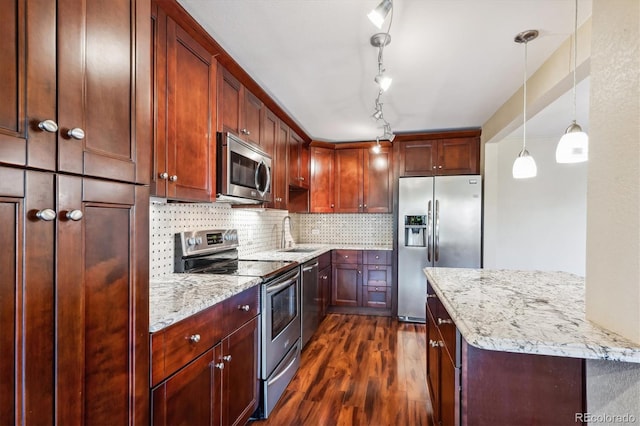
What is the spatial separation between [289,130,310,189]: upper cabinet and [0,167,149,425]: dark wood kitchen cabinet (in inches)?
101

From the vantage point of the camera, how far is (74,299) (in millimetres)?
806

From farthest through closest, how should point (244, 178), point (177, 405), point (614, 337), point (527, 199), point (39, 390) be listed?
point (527, 199)
point (244, 178)
point (177, 405)
point (614, 337)
point (39, 390)

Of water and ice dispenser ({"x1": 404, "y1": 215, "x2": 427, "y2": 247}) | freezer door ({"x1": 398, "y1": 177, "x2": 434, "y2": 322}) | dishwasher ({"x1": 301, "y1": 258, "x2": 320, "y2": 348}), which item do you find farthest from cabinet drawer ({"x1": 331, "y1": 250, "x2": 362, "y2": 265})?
dishwasher ({"x1": 301, "y1": 258, "x2": 320, "y2": 348})

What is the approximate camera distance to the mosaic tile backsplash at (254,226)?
196 centimetres

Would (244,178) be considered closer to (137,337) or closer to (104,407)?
(137,337)

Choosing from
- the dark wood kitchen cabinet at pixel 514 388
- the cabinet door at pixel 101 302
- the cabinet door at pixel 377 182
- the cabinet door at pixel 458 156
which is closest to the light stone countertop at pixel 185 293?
the cabinet door at pixel 101 302

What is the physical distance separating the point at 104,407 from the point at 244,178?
1.57 metres

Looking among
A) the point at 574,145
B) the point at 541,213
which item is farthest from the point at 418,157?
the point at 574,145

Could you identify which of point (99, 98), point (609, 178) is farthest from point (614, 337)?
point (99, 98)

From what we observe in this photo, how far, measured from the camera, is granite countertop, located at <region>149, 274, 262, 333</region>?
3.87ft

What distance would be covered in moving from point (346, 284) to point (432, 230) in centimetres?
131

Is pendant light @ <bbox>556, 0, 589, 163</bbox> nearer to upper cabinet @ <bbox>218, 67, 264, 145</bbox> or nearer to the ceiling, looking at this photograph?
the ceiling

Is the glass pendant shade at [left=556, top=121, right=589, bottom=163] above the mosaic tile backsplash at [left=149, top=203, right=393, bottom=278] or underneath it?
above

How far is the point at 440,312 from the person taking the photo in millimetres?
1634
